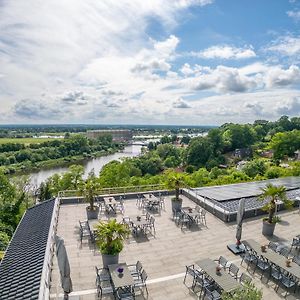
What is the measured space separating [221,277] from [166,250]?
12.7 feet

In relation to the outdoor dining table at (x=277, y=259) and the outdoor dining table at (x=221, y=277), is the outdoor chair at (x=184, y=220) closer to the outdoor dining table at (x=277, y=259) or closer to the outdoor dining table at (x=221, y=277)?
the outdoor dining table at (x=277, y=259)

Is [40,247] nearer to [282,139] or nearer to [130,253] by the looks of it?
[130,253]

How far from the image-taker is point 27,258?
1275cm

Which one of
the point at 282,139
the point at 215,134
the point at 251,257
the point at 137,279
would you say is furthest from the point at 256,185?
the point at 215,134

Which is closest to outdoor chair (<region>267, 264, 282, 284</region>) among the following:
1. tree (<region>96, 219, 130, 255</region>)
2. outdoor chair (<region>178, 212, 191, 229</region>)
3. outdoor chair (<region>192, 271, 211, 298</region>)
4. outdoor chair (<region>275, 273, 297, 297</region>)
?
outdoor chair (<region>275, 273, 297, 297</region>)

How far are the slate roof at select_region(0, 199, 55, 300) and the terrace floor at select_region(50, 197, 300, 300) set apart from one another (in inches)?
29.9

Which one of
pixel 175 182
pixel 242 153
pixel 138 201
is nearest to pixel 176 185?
pixel 175 182

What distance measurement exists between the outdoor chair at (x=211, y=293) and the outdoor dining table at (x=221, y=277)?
436 millimetres

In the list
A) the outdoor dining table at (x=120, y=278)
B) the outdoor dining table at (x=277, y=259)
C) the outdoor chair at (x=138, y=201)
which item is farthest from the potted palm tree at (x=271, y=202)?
the outdoor dining table at (x=120, y=278)

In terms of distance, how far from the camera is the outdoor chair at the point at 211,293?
Answer: 394 inches

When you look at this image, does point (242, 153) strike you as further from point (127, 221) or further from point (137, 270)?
point (137, 270)

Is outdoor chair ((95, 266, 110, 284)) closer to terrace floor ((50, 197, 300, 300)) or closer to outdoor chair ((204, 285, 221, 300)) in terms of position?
terrace floor ((50, 197, 300, 300))

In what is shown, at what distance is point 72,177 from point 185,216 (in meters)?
33.9

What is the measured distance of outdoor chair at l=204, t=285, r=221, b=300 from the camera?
10.0 metres
